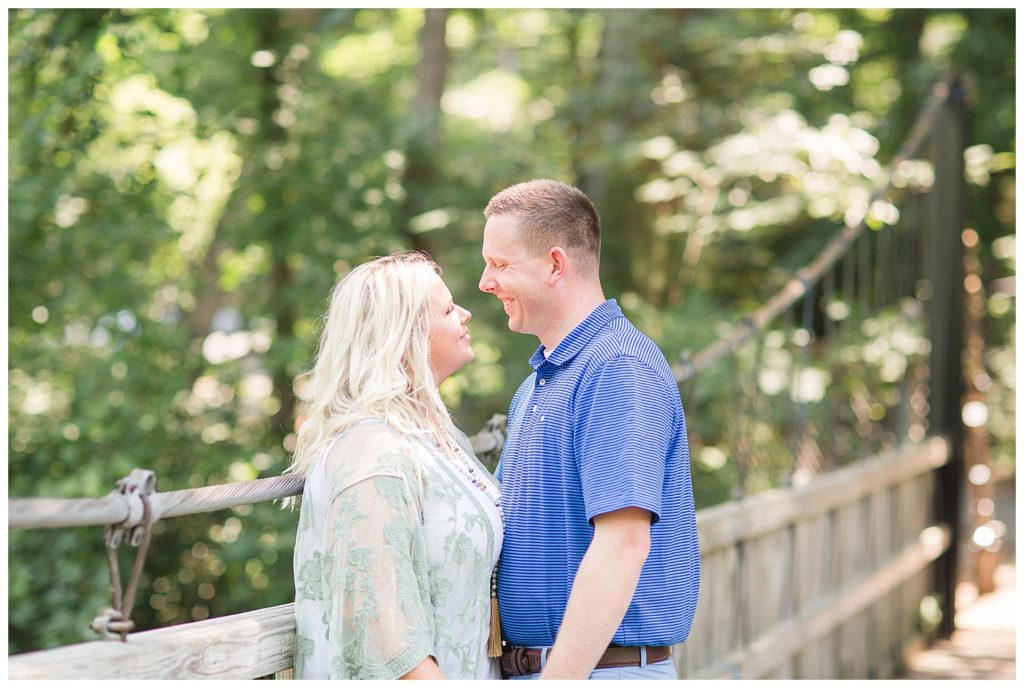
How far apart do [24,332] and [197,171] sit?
1.26m

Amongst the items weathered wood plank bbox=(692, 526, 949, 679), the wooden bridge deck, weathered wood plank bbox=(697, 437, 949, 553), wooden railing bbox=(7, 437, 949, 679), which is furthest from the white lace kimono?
the wooden bridge deck

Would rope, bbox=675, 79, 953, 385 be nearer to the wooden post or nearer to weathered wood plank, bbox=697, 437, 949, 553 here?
the wooden post

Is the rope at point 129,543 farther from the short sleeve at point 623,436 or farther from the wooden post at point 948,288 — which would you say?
the wooden post at point 948,288

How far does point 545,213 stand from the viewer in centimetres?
198

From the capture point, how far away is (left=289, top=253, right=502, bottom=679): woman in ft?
5.66

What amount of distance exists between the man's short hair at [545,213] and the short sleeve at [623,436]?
250 millimetres

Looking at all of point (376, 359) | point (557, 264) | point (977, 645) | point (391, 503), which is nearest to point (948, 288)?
point (977, 645)

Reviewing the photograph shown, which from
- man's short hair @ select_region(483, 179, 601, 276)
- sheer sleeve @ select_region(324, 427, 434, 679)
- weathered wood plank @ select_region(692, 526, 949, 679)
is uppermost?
man's short hair @ select_region(483, 179, 601, 276)

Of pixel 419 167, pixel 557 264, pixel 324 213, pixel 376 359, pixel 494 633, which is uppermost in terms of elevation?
pixel 419 167

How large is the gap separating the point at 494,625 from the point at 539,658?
3.8 inches

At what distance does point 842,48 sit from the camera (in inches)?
319

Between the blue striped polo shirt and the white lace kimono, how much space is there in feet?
0.21

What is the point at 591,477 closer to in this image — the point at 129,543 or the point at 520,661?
the point at 520,661

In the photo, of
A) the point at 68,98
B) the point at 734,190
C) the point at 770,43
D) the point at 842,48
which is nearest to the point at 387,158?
the point at 68,98
